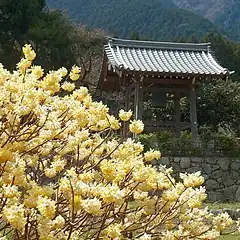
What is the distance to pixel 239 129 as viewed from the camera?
16016 mm

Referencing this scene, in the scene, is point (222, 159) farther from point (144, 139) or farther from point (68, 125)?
point (68, 125)

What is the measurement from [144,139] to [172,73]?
1522mm

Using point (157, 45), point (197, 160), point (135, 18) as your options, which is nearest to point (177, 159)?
point (197, 160)

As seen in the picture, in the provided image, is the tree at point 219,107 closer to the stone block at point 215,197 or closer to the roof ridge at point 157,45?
the roof ridge at point 157,45

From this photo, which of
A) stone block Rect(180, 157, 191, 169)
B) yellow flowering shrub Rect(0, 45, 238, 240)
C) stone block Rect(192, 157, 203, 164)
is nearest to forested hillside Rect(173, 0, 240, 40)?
stone block Rect(192, 157, 203, 164)

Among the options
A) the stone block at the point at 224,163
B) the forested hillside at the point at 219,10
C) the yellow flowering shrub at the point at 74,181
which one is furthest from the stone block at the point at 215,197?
the forested hillside at the point at 219,10

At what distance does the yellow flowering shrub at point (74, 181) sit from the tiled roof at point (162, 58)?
28.1ft

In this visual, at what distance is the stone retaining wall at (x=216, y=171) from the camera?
39.0 ft

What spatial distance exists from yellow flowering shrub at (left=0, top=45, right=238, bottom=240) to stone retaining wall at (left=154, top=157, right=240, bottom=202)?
9.08 meters

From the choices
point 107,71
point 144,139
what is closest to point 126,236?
point 144,139

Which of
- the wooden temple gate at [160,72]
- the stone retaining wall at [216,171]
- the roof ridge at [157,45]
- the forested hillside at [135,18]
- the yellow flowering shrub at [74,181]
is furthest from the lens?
the forested hillside at [135,18]

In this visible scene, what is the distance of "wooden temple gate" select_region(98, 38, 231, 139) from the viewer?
1162 centimetres

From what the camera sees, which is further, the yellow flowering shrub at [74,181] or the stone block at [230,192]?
the stone block at [230,192]

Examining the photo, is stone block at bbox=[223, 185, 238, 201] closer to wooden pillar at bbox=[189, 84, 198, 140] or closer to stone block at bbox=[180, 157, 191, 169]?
stone block at bbox=[180, 157, 191, 169]
